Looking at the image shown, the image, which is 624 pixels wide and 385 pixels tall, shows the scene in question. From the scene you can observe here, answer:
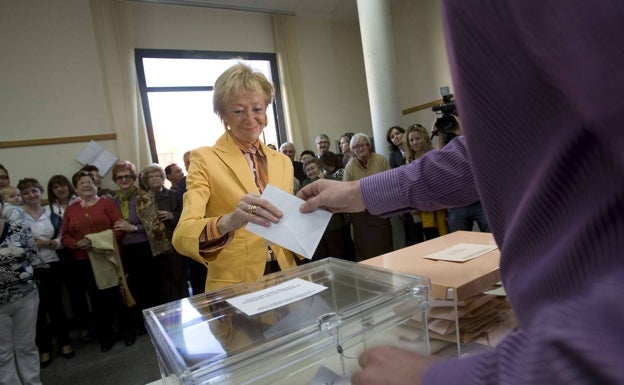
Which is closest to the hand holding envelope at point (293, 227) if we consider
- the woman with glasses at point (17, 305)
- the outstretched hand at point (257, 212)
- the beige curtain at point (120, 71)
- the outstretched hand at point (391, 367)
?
the outstretched hand at point (257, 212)

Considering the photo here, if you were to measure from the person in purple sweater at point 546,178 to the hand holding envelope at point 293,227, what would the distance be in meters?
0.64

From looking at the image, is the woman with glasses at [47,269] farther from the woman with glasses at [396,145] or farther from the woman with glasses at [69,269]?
the woman with glasses at [396,145]

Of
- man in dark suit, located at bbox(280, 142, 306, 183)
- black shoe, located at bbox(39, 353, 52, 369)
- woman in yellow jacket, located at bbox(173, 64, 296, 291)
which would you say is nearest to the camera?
woman in yellow jacket, located at bbox(173, 64, 296, 291)

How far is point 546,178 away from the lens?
27 cm

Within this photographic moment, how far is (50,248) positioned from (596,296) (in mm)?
3885

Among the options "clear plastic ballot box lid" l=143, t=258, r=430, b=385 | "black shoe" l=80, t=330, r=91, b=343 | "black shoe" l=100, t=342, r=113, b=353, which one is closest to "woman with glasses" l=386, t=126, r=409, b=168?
"black shoe" l=100, t=342, r=113, b=353

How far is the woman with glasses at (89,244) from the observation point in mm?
3138

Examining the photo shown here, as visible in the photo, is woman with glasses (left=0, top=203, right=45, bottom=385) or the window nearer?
woman with glasses (left=0, top=203, right=45, bottom=385)

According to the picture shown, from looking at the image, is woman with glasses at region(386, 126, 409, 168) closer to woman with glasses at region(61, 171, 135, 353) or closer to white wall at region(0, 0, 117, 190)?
woman with glasses at region(61, 171, 135, 353)

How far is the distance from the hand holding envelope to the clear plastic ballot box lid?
131 mm

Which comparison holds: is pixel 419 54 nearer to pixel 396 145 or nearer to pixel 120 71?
pixel 396 145

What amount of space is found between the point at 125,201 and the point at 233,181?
105 inches

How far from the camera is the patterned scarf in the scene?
11.3 ft

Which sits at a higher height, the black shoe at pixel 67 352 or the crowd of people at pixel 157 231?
the crowd of people at pixel 157 231
